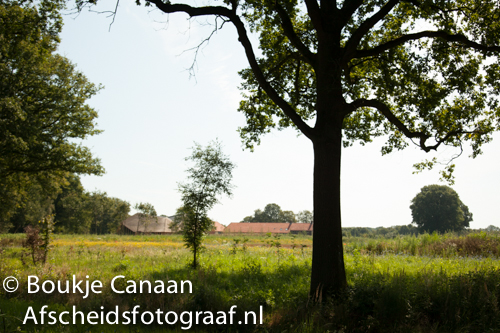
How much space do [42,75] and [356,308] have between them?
79.2 ft

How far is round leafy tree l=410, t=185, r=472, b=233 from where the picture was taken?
259 ft

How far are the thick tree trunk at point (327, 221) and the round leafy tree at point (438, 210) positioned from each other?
82.2 meters

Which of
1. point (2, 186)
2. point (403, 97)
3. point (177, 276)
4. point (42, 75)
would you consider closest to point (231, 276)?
point (177, 276)

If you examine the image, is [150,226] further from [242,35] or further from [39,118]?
[242,35]

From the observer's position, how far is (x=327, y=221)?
7.96 metres

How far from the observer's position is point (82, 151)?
23672 millimetres

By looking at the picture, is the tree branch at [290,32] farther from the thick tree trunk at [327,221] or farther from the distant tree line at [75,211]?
the distant tree line at [75,211]

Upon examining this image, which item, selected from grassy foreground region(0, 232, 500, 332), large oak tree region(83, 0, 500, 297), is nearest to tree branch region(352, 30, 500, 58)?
large oak tree region(83, 0, 500, 297)

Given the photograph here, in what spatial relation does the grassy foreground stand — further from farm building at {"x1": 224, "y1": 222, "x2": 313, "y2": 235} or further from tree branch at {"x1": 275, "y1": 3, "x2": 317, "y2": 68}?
farm building at {"x1": 224, "y1": 222, "x2": 313, "y2": 235}

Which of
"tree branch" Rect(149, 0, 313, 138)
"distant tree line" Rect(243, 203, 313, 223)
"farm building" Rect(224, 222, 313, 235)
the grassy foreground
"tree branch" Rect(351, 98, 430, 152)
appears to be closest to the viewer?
the grassy foreground

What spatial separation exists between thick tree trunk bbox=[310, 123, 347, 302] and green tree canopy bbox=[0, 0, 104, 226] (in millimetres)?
15946

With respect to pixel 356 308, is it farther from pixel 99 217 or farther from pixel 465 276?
pixel 99 217

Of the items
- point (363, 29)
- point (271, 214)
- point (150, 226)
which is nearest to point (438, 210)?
point (271, 214)

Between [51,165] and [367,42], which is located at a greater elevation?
[367,42]
